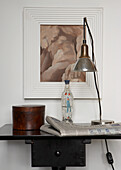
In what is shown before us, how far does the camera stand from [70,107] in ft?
5.24

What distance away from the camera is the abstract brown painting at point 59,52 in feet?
5.69

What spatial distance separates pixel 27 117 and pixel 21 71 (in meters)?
0.47

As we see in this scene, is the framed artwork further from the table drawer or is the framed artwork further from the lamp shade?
the table drawer

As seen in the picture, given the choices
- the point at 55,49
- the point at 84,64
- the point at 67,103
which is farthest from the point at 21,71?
the point at 84,64

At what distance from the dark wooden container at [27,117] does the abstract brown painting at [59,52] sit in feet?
1.24

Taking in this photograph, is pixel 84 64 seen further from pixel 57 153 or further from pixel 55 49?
pixel 57 153

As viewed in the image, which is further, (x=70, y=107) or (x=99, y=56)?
(x=99, y=56)

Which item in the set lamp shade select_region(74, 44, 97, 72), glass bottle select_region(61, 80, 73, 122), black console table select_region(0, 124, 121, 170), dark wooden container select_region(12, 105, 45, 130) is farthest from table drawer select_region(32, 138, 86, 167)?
lamp shade select_region(74, 44, 97, 72)

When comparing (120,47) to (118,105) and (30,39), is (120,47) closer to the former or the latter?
(118,105)

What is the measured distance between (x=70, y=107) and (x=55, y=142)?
0.34 metres

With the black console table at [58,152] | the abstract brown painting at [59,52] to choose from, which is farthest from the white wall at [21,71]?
the black console table at [58,152]

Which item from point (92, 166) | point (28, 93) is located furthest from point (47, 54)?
point (92, 166)

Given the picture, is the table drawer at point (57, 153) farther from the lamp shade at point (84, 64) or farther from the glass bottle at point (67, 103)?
the lamp shade at point (84, 64)

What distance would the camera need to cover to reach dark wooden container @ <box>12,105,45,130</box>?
1386 millimetres
